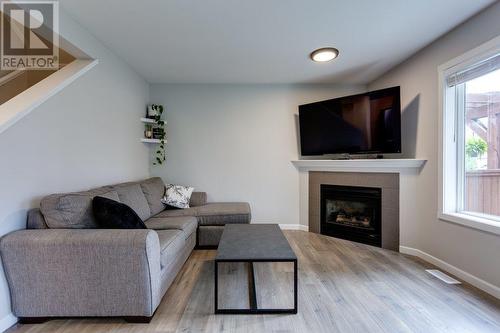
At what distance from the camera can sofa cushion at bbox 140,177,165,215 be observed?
9.93 feet

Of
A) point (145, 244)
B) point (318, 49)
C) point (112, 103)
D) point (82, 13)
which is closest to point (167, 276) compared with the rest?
point (145, 244)

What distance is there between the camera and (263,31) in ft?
7.80

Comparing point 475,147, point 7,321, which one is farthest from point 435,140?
point 7,321

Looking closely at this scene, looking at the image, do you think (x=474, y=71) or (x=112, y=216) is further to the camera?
(x=474, y=71)

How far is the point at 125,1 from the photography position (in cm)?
192

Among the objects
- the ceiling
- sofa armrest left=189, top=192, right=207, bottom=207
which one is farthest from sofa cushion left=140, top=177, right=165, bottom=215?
the ceiling

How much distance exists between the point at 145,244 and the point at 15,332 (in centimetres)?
101

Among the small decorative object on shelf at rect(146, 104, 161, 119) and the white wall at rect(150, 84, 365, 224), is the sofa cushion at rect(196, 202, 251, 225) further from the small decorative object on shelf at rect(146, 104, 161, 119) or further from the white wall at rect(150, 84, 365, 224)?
the small decorative object on shelf at rect(146, 104, 161, 119)

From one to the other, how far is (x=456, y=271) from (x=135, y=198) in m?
3.33

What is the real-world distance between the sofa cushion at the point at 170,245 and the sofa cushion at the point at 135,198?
0.50 meters

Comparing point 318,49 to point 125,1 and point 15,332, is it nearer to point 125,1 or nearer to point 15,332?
point 125,1

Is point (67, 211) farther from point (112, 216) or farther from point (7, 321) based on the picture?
point (7, 321)

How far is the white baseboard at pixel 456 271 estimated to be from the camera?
6.58 ft

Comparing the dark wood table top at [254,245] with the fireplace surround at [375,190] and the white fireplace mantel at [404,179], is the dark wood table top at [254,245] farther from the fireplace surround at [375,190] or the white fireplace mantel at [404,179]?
the white fireplace mantel at [404,179]
